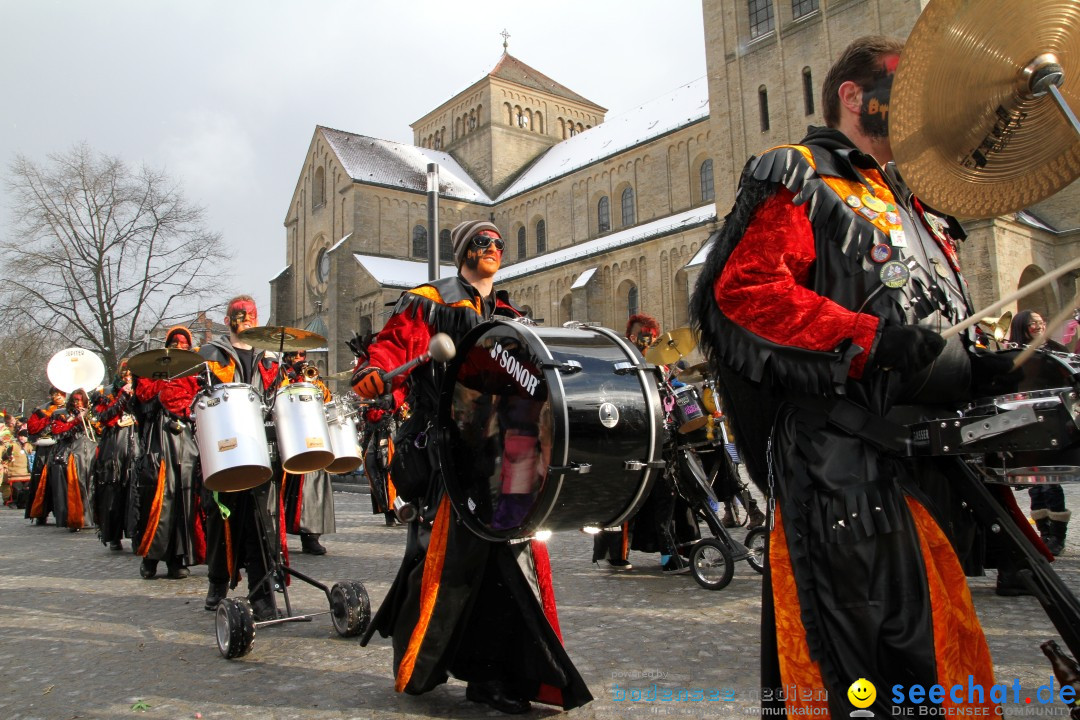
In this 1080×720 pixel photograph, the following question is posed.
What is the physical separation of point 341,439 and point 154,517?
336cm

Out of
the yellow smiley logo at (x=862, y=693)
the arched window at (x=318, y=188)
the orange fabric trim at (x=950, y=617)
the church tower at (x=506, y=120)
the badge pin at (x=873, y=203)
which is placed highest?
the church tower at (x=506, y=120)

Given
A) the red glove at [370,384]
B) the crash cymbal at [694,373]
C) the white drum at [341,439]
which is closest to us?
the red glove at [370,384]

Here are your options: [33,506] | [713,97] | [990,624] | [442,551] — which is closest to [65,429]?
[33,506]

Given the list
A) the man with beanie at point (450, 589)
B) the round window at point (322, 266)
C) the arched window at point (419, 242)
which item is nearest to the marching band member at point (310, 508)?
the man with beanie at point (450, 589)

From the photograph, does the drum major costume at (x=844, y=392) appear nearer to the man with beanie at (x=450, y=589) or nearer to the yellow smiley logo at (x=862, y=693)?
the yellow smiley logo at (x=862, y=693)

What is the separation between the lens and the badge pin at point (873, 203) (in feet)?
7.13

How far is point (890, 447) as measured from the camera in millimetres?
1959

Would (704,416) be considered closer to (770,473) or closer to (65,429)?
(770,473)

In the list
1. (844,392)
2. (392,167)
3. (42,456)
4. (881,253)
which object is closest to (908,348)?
(844,392)

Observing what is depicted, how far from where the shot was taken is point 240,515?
5.09 m

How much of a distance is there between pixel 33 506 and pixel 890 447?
15.9 meters

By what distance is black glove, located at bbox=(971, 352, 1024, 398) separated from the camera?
213cm

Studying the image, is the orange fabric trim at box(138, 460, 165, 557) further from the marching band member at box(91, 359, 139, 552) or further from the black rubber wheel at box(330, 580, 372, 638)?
the black rubber wheel at box(330, 580, 372, 638)

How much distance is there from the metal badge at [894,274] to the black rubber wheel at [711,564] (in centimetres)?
415
